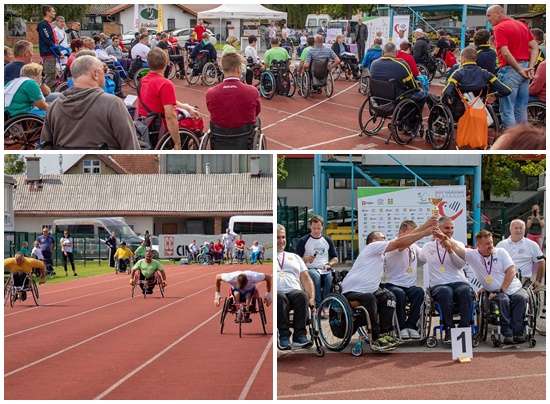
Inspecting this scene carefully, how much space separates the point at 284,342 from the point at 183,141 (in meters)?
2.01

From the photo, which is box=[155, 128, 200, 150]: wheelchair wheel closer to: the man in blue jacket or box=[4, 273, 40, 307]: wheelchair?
box=[4, 273, 40, 307]: wheelchair

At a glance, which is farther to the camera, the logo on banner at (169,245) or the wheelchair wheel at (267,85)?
the wheelchair wheel at (267,85)

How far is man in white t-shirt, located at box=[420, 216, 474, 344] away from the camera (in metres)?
6.30

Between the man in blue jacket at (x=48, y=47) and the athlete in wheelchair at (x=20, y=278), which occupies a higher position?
the man in blue jacket at (x=48, y=47)

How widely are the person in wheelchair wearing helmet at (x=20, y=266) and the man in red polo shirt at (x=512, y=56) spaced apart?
480 centimetres

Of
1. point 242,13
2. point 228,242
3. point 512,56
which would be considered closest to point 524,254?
point 512,56

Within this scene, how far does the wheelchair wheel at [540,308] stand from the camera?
6754 mm

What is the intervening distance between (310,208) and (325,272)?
2411 millimetres

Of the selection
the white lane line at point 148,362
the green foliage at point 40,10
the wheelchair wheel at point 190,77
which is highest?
the green foliage at point 40,10

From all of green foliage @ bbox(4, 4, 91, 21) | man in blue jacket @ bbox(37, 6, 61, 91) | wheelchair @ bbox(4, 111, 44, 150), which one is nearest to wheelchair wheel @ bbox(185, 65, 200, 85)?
green foliage @ bbox(4, 4, 91, 21)

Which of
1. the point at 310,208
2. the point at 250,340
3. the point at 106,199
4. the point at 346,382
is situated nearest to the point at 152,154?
the point at 106,199

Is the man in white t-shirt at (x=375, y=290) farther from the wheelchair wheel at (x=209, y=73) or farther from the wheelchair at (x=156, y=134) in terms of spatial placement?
the wheelchair wheel at (x=209, y=73)

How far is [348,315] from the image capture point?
6.05m

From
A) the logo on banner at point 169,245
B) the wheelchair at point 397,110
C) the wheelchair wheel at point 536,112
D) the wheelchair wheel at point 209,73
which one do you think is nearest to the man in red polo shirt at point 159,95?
the logo on banner at point 169,245
